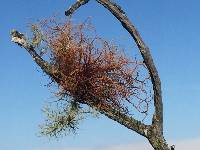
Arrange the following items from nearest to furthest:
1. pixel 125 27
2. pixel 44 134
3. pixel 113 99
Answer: pixel 125 27 → pixel 113 99 → pixel 44 134

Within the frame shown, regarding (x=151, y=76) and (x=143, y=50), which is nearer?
(x=143, y=50)

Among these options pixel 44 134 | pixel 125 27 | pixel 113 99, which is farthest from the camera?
pixel 44 134

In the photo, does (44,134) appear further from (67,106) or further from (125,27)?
(125,27)

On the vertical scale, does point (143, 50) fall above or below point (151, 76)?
above

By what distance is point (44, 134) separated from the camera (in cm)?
1703

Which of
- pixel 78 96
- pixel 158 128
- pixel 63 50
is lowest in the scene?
pixel 158 128

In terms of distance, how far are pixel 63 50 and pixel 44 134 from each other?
3120mm

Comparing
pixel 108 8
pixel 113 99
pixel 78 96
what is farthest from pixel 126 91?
pixel 108 8

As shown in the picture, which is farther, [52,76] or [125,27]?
[52,76]

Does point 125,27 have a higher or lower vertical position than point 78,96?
higher

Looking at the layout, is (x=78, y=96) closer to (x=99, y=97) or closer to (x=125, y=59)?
(x=99, y=97)

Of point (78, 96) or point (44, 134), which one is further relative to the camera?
point (44, 134)

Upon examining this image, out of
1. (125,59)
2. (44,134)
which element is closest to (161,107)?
(125,59)

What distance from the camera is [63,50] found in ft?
50.8
